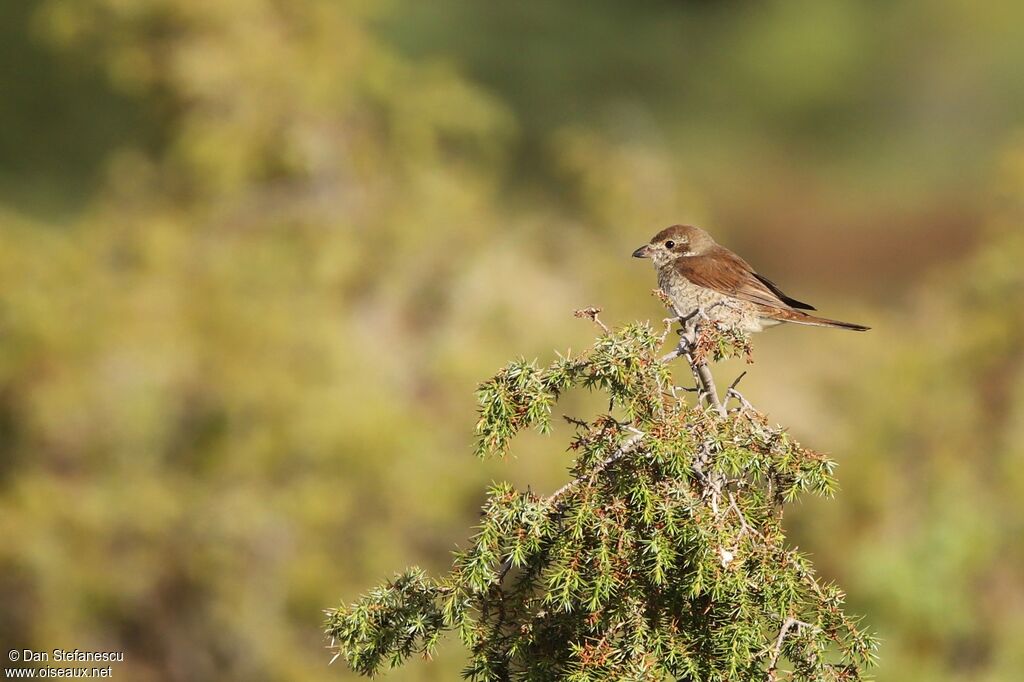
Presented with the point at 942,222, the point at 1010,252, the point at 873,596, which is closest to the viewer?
the point at 873,596

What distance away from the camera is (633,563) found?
213cm

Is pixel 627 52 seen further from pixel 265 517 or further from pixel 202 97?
pixel 265 517

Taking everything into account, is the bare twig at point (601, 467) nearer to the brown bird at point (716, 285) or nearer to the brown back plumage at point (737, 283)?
the brown bird at point (716, 285)

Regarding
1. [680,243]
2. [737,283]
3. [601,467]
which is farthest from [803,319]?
[601,467]

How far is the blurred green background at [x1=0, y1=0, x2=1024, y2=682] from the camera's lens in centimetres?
670

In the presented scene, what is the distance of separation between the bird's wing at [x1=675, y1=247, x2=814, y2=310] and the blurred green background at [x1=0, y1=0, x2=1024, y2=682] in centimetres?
202

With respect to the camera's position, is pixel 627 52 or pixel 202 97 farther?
pixel 627 52

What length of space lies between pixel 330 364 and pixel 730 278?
2972 mm

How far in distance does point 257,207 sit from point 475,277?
5.28 feet

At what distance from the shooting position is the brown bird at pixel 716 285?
4355mm

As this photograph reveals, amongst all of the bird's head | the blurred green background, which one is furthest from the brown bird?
the blurred green background

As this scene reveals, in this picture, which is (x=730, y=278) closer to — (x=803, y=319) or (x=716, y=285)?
(x=716, y=285)

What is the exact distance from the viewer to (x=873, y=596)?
6344 mm

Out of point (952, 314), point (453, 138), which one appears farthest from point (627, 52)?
point (952, 314)
